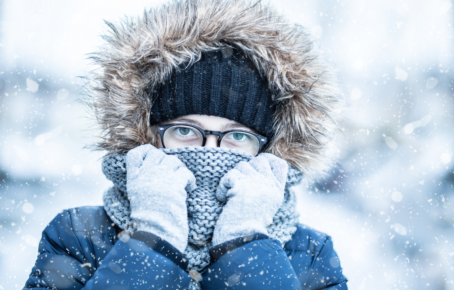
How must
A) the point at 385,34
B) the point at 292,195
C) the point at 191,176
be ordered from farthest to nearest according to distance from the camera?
the point at 385,34 < the point at 292,195 < the point at 191,176

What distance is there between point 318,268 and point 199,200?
60cm

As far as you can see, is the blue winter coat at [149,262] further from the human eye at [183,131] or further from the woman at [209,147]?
the human eye at [183,131]

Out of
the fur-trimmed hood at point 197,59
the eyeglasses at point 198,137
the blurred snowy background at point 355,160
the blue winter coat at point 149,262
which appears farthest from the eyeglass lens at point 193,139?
the blurred snowy background at point 355,160

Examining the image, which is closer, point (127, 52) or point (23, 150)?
point (127, 52)

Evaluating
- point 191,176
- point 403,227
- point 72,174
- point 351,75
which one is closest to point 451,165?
point 403,227

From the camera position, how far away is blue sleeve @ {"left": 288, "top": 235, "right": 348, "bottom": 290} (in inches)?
56.0

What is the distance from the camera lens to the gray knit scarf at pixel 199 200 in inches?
51.2

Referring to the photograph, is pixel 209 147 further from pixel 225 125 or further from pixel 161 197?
pixel 161 197

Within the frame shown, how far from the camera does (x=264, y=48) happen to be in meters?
1.49

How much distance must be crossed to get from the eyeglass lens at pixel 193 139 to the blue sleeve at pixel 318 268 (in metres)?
0.51

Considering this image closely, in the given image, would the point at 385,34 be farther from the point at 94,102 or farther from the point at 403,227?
the point at 94,102

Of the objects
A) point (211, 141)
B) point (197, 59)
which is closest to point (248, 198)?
point (211, 141)

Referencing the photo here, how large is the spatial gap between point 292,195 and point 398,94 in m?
4.18

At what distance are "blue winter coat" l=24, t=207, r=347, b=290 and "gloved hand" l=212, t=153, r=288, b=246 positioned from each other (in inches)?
1.8
